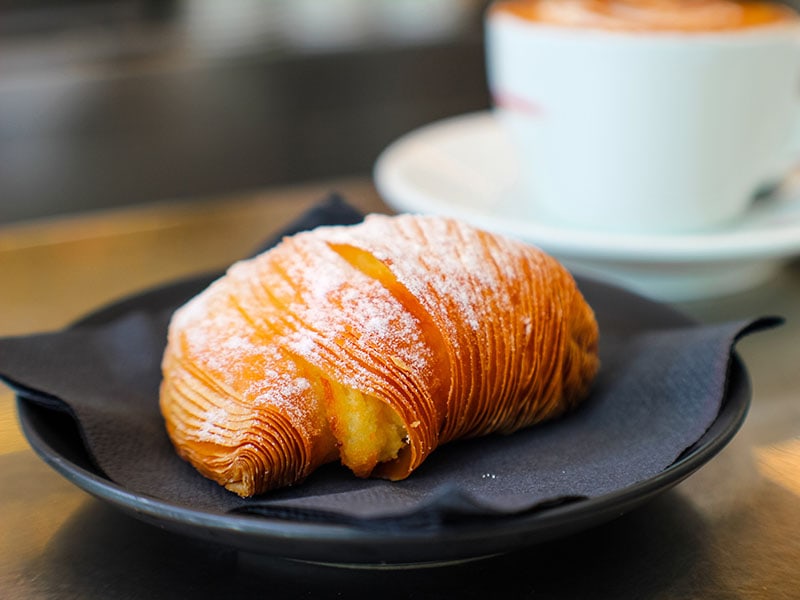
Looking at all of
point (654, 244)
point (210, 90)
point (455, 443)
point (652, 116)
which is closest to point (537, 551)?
point (455, 443)

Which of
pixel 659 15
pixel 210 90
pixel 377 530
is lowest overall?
pixel 210 90

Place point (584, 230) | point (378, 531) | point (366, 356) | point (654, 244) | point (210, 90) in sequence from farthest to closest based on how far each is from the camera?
point (210, 90)
point (584, 230)
point (654, 244)
point (366, 356)
point (378, 531)

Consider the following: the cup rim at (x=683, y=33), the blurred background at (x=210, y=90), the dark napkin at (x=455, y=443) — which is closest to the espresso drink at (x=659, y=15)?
the cup rim at (x=683, y=33)

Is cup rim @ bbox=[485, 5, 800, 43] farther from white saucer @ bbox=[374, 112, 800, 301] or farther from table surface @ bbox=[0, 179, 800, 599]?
table surface @ bbox=[0, 179, 800, 599]

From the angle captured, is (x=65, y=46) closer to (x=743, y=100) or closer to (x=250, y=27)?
(x=250, y=27)

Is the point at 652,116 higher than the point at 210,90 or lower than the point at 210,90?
higher

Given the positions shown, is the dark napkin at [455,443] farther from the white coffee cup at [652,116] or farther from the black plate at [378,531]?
the white coffee cup at [652,116]

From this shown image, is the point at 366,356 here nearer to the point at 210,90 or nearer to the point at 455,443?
the point at 455,443

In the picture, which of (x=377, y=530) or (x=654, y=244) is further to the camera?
(x=654, y=244)
